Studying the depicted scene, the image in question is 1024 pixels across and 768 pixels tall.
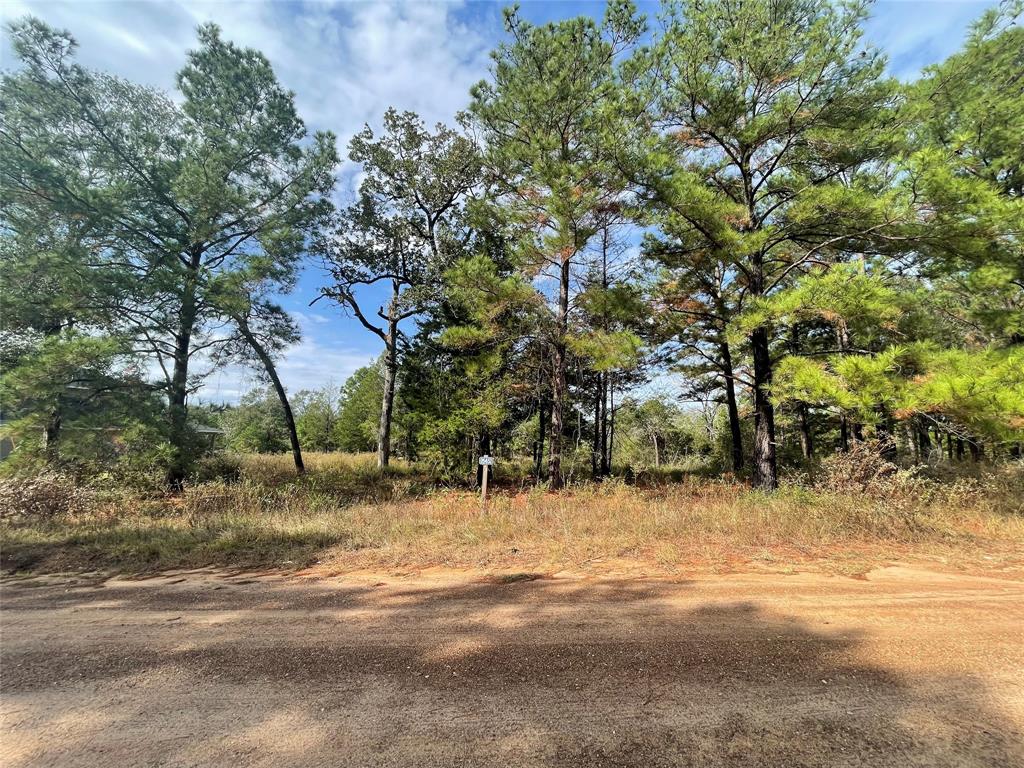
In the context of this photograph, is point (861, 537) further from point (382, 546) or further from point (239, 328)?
point (239, 328)

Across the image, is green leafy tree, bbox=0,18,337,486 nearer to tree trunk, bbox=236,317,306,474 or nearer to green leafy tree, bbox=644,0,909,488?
tree trunk, bbox=236,317,306,474

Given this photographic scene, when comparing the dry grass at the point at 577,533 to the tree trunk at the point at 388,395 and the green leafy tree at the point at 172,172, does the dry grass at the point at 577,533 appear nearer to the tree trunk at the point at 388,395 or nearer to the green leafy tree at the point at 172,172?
the green leafy tree at the point at 172,172

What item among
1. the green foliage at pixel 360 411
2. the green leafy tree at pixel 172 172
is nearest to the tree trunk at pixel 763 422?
the green leafy tree at pixel 172 172

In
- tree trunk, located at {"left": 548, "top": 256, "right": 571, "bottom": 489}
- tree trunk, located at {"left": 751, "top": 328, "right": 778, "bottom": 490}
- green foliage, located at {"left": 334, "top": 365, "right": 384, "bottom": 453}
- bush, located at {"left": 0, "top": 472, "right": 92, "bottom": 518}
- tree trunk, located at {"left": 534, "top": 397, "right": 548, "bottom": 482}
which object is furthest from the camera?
green foliage, located at {"left": 334, "top": 365, "right": 384, "bottom": 453}

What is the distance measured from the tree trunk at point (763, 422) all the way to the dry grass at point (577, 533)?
773 mm

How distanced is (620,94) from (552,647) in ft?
36.6

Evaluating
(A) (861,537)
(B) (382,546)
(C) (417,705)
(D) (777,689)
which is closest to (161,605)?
(B) (382,546)

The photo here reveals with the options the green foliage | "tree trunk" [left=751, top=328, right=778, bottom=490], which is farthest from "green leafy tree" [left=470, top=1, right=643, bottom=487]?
the green foliage

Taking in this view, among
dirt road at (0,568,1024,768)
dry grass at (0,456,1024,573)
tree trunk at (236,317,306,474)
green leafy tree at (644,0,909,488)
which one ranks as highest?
green leafy tree at (644,0,909,488)

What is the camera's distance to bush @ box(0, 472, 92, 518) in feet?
25.8

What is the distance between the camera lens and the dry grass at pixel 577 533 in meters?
5.60

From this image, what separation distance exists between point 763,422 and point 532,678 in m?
9.56

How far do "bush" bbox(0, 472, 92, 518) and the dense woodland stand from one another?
96 centimetres

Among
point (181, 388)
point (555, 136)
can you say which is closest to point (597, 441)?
point (555, 136)
